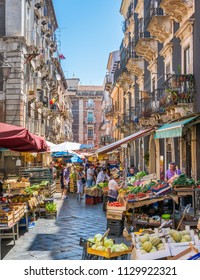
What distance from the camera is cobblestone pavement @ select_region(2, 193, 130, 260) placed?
27.0 feet

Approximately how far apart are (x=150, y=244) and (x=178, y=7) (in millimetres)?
10272

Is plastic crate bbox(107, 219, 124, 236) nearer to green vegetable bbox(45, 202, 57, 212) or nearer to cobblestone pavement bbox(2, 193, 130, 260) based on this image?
cobblestone pavement bbox(2, 193, 130, 260)

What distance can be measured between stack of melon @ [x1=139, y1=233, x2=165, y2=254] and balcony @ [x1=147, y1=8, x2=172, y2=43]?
39.3 ft

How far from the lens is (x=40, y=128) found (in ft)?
103

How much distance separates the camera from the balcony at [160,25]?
53.4ft

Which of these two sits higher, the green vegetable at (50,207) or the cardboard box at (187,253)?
the cardboard box at (187,253)

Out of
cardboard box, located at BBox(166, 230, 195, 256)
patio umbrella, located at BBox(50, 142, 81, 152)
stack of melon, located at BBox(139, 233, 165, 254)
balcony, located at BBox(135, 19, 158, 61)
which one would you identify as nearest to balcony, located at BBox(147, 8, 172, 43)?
balcony, located at BBox(135, 19, 158, 61)

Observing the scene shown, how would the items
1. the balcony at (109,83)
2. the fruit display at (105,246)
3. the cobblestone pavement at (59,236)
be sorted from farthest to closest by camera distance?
1. the balcony at (109,83)
2. the cobblestone pavement at (59,236)
3. the fruit display at (105,246)

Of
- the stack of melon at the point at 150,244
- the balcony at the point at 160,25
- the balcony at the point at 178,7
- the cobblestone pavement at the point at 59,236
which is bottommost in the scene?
the cobblestone pavement at the point at 59,236

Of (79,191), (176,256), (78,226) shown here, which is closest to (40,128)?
(79,191)

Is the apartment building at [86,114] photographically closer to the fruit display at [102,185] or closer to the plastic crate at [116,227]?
the fruit display at [102,185]

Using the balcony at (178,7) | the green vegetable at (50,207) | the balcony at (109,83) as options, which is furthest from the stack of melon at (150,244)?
the balcony at (109,83)

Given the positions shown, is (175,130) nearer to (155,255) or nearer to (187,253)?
(155,255)

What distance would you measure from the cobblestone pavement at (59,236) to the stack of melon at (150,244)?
252cm
